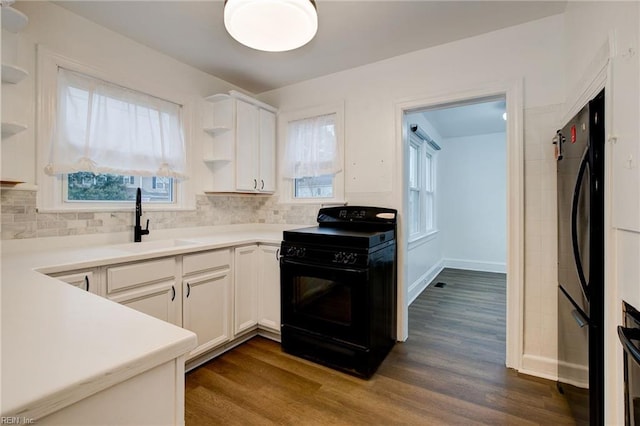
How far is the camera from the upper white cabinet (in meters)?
2.83

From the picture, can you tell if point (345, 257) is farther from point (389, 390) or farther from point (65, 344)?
point (65, 344)

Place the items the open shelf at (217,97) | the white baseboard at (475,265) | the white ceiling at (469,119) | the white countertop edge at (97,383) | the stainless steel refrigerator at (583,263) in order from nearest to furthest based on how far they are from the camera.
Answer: the white countertop edge at (97,383) < the stainless steel refrigerator at (583,263) < the open shelf at (217,97) < the white ceiling at (469,119) < the white baseboard at (475,265)

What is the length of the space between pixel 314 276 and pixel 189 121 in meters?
1.87

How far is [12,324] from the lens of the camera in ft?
2.32

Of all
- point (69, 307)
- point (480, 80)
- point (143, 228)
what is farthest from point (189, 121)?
point (480, 80)

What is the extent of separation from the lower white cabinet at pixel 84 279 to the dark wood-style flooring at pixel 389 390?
0.90 m

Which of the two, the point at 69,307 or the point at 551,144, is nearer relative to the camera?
the point at 69,307

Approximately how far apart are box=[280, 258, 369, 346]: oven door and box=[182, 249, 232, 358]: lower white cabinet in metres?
0.46

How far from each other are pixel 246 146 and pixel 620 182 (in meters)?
2.68

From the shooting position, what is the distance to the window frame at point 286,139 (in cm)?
291

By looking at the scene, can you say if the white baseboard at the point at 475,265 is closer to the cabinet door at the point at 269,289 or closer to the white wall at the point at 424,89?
the white wall at the point at 424,89

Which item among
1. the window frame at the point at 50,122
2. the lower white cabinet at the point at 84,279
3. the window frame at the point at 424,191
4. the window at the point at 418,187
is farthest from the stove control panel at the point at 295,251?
the window at the point at 418,187

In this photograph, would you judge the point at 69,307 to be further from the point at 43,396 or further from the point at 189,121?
the point at 189,121

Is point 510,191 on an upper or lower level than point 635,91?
lower
